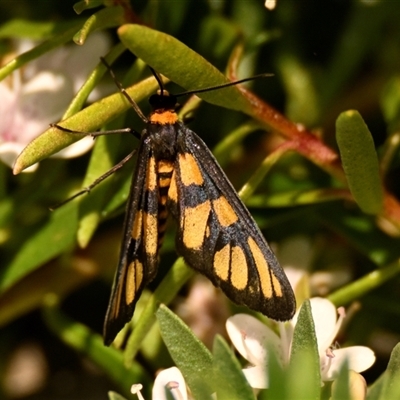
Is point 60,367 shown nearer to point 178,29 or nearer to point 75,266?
point 75,266

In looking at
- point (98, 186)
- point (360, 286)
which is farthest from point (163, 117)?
point (360, 286)

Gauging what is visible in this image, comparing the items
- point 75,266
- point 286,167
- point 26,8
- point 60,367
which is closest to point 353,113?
point 286,167

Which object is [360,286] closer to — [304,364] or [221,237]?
[221,237]

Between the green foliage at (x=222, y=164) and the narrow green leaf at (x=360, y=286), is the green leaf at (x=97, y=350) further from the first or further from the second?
the narrow green leaf at (x=360, y=286)

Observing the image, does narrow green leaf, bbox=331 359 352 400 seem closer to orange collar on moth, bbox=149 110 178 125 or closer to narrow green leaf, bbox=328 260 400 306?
narrow green leaf, bbox=328 260 400 306

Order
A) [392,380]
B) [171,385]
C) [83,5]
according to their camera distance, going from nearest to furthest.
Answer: [392,380] → [171,385] → [83,5]

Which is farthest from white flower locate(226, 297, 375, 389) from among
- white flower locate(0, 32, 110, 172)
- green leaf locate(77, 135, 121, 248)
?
white flower locate(0, 32, 110, 172)

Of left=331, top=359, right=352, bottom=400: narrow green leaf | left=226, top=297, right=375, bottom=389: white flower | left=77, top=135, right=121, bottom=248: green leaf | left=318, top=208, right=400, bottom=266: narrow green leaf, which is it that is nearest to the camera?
left=331, top=359, right=352, bottom=400: narrow green leaf
